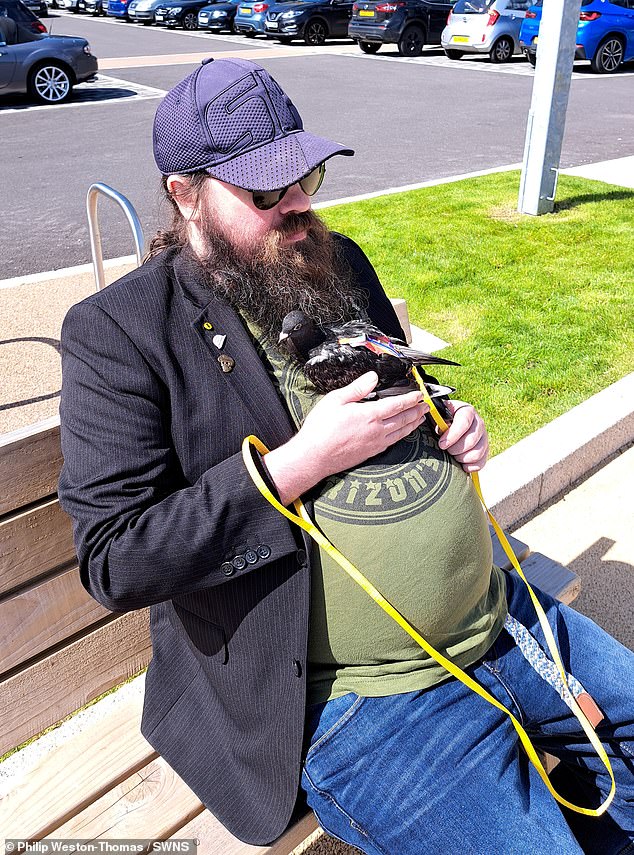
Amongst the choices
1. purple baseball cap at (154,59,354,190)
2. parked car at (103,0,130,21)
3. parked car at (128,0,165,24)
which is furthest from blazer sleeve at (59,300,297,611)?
parked car at (103,0,130,21)

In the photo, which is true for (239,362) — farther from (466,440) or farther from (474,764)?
(474,764)

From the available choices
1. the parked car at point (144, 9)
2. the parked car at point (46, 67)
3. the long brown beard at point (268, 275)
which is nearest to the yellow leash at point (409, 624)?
the long brown beard at point (268, 275)

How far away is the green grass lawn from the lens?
4.30m

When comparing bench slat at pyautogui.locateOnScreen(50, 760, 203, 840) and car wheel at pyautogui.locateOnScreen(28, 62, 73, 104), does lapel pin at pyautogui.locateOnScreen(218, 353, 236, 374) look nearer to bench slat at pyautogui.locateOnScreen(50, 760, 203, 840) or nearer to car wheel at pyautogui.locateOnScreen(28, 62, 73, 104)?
bench slat at pyautogui.locateOnScreen(50, 760, 203, 840)

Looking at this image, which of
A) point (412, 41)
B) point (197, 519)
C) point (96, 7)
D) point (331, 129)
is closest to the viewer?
point (197, 519)

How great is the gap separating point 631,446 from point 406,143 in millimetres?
7519

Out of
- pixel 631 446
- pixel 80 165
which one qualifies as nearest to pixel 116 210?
pixel 80 165

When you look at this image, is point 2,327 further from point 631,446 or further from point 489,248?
point 631,446

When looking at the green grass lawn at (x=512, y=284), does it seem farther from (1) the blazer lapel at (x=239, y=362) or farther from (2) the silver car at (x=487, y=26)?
(2) the silver car at (x=487, y=26)

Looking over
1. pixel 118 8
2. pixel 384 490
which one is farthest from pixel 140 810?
pixel 118 8

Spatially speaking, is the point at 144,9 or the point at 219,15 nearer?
the point at 219,15

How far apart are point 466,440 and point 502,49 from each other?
65.1 ft

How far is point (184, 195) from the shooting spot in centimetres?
195

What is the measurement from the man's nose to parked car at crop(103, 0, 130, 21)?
35.3 metres
